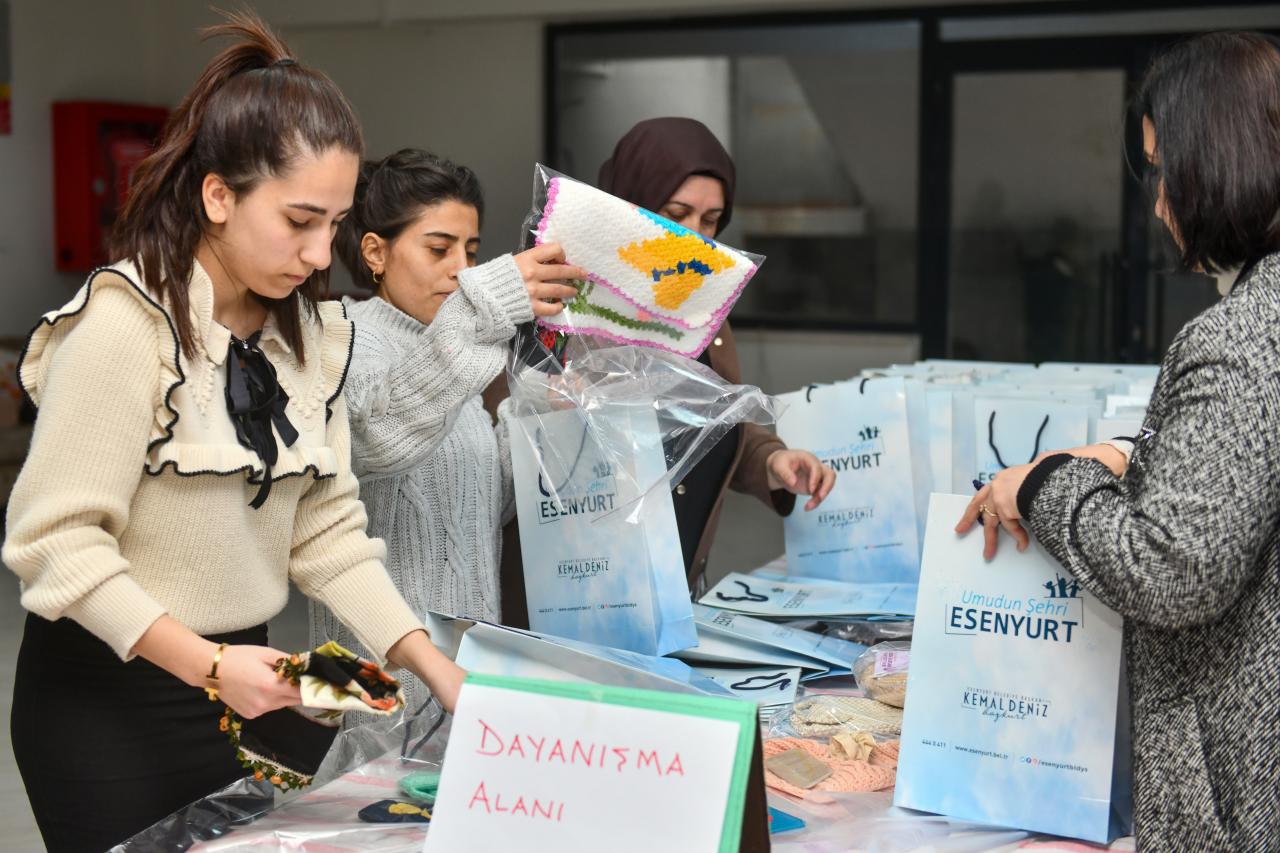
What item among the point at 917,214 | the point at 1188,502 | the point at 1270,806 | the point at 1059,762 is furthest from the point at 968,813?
the point at 917,214

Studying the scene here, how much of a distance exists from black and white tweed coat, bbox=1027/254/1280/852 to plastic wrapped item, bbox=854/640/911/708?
1.44 ft

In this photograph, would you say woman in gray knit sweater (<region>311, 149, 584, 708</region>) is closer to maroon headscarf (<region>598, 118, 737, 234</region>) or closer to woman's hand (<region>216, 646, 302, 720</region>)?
maroon headscarf (<region>598, 118, 737, 234</region>)

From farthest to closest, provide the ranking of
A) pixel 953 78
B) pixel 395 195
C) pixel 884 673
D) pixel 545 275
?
pixel 953 78
pixel 395 195
pixel 884 673
pixel 545 275

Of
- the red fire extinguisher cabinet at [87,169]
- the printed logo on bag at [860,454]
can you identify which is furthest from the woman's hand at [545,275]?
the red fire extinguisher cabinet at [87,169]

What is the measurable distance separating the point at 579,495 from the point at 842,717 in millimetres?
414

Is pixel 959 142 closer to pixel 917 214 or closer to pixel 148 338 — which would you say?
pixel 917 214

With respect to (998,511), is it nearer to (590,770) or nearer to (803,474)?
(590,770)

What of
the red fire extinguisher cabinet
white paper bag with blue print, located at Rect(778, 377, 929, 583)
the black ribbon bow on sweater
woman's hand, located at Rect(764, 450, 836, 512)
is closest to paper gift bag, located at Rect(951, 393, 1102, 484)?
white paper bag with blue print, located at Rect(778, 377, 929, 583)

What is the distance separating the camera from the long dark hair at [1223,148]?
1122 mm

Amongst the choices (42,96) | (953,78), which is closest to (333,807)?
(953,78)

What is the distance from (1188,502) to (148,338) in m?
0.93

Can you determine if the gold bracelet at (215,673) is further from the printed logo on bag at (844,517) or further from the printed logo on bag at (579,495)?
the printed logo on bag at (844,517)

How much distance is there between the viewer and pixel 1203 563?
3.47 ft

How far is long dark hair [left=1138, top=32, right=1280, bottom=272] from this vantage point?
3.68 ft
